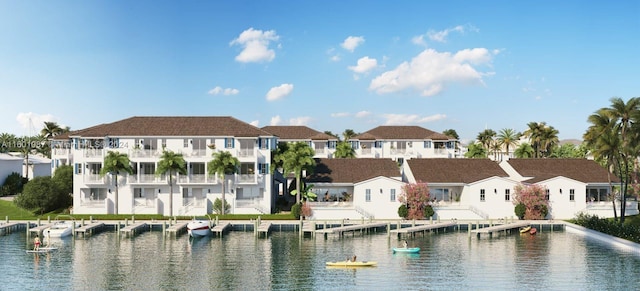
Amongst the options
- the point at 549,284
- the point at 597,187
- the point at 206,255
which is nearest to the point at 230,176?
the point at 206,255

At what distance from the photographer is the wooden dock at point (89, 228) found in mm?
59506

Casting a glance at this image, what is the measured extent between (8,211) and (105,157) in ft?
59.9

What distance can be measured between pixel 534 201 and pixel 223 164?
3825 centimetres

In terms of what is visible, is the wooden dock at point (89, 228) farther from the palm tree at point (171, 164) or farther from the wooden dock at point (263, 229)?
the wooden dock at point (263, 229)

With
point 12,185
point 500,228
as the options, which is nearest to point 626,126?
point 500,228

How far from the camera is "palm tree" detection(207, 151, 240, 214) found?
215ft

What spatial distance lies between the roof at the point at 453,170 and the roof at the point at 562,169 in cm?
354

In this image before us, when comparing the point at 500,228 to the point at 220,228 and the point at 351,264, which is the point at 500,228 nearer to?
the point at 351,264

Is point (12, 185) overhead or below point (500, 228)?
overhead

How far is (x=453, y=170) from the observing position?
7475 centimetres

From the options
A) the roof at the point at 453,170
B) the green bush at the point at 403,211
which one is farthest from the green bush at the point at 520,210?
the green bush at the point at 403,211

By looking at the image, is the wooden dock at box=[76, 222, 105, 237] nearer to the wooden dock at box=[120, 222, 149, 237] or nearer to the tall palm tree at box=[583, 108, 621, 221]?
the wooden dock at box=[120, 222, 149, 237]

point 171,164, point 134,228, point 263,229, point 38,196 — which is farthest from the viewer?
point 38,196

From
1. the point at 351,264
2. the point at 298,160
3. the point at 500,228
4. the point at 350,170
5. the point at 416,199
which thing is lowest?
the point at 351,264
